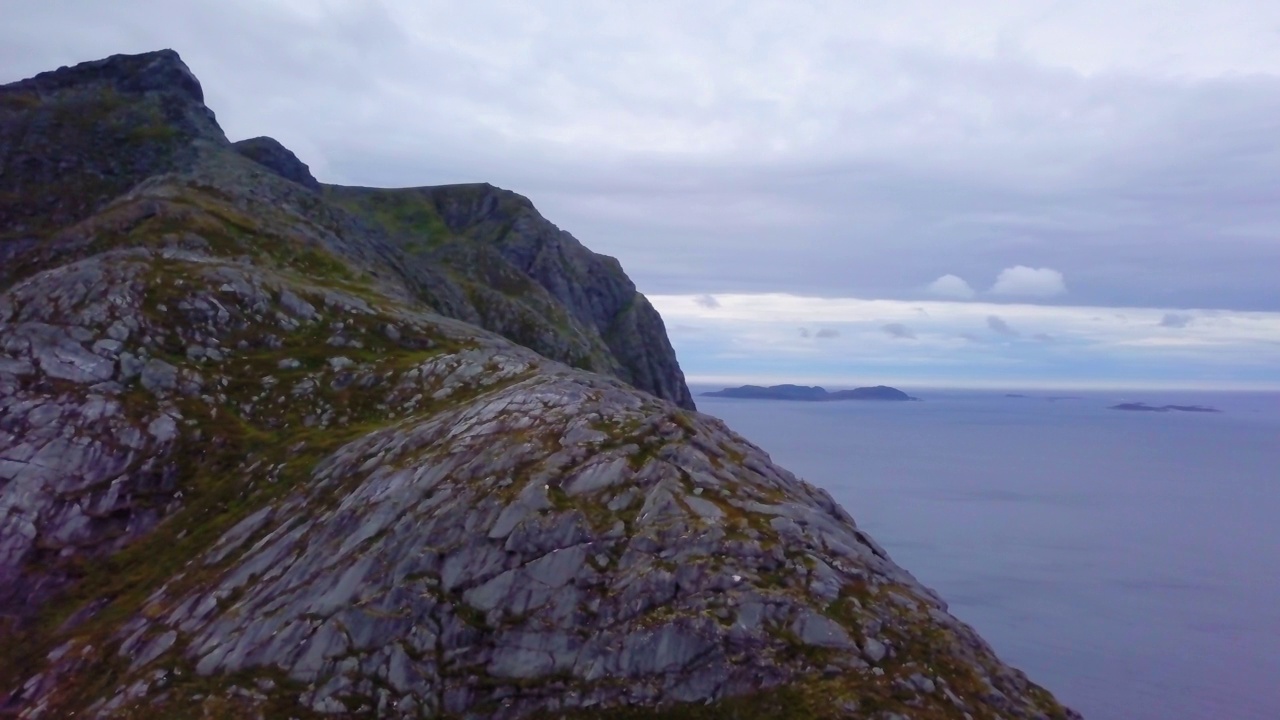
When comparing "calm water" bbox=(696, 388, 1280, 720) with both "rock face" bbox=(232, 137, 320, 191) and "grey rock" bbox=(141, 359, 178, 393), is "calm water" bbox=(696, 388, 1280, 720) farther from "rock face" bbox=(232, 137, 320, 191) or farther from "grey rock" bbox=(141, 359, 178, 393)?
"rock face" bbox=(232, 137, 320, 191)

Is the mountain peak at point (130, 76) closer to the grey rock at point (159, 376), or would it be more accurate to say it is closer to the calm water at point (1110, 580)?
the grey rock at point (159, 376)

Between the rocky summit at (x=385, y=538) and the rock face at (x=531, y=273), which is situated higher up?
the rock face at (x=531, y=273)

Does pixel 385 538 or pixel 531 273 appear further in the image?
pixel 531 273

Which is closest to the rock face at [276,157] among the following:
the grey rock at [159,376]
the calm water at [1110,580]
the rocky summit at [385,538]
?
the rocky summit at [385,538]

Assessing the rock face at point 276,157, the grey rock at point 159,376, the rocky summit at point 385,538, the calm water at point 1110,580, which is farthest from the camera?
the rock face at point 276,157

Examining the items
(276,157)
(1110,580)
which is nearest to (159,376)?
(276,157)

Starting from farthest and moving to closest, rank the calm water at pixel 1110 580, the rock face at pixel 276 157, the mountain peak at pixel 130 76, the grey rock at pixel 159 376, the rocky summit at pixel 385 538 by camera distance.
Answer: the rock face at pixel 276 157
the mountain peak at pixel 130 76
the calm water at pixel 1110 580
the grey rock at pixel 159 376
the rocky summit at pixel 385 538

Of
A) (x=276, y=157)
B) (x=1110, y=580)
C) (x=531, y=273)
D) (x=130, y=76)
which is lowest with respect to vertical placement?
(x=1110, y=580)

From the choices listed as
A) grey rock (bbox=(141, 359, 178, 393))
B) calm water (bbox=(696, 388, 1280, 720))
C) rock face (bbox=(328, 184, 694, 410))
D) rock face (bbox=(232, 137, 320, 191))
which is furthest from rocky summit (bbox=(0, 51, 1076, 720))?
rock face (bbox=(232, 137, 320, 191))

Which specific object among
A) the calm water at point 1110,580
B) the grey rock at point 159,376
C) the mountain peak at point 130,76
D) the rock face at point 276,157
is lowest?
the calm water at point 1110,580

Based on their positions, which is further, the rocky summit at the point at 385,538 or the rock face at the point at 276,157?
the rock face at the point at 276,157

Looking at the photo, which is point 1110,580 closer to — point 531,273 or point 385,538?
point 531,273
